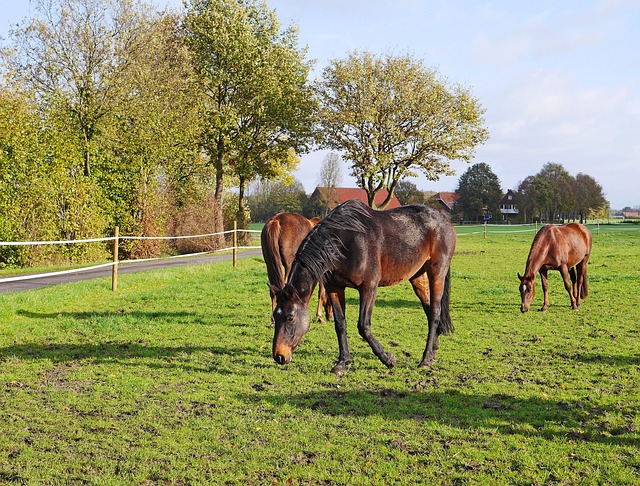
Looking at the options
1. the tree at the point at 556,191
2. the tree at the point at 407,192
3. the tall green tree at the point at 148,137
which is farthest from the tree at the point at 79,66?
the tree at the point at 556,191

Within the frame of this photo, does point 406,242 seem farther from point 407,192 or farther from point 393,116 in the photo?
point 407,192

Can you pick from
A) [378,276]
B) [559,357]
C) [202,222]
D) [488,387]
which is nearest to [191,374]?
[378,276]

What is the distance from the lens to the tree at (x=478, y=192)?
288 feet

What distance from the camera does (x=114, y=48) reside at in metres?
24.5

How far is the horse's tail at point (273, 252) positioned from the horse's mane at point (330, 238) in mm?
2774

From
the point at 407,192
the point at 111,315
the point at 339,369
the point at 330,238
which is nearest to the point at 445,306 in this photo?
the point at 339,369

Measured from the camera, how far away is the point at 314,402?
16.8ft

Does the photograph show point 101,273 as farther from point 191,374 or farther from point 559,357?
point 559,357

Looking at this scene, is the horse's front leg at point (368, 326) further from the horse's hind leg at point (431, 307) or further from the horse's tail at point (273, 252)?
the horse's tail at point (273, 252)

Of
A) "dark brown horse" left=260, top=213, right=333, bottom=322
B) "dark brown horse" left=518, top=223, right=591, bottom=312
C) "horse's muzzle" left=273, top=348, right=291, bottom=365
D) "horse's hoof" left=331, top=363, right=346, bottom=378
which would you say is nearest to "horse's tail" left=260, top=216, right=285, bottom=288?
"dark brown horse" left=260, top=213, right=333, bottom=322

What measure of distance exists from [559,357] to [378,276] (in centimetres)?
272

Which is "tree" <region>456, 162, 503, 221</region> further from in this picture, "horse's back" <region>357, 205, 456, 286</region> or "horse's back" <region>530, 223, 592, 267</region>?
"horse's back" <region>357, 205, 456, 286</region>

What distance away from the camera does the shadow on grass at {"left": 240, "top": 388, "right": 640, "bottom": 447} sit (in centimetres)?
433

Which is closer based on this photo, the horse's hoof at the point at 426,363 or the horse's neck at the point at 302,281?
the horse's neck at the point at 302,281
